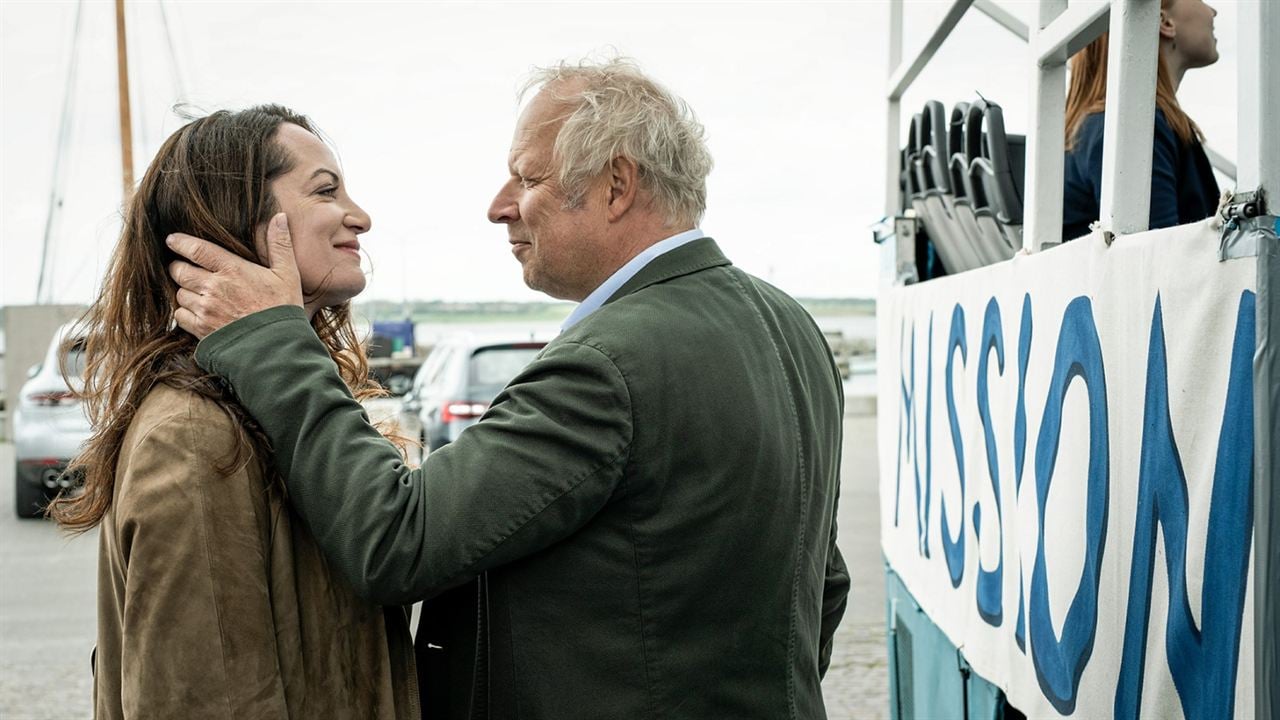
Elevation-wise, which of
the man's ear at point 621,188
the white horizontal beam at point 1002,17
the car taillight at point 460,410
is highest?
the white horizontal beam at point 1002,17

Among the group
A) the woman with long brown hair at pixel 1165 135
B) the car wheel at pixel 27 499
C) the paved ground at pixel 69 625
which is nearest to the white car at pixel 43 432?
the car wheel at pixel 27 499

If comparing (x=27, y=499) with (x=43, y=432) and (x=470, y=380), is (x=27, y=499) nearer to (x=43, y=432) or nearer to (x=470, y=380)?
(x=43, y=432)

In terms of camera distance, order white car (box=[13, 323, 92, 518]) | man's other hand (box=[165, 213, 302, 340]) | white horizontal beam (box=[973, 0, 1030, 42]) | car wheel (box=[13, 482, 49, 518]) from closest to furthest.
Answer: man's other hand (box=[165, 213, 302, 340]) → white horizontal beam (box=[973, 0, 1030, 42]) → white car (box=[13, 323, 92, 518]) → car wheel (box=[13, 482, 49, 518])

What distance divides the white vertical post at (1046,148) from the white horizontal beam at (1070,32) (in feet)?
0.05

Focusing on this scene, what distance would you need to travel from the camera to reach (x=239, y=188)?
1.81 metres

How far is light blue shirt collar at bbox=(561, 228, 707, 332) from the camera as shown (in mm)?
1871

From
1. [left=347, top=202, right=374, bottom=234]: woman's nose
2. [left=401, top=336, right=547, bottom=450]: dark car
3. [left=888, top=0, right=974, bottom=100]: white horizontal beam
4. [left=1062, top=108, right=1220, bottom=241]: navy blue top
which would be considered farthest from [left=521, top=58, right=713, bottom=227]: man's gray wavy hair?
[left=401, top=336, right=547, bottom=450]: dark car

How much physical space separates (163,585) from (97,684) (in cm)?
33

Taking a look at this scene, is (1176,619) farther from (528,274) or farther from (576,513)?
(528,274)

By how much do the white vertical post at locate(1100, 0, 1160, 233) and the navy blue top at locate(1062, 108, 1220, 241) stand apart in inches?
22.5

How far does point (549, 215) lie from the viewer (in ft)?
6.32

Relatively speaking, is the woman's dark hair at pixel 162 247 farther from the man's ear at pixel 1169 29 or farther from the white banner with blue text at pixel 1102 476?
the man's ear at pixel 1169 29

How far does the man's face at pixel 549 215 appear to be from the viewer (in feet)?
6.25

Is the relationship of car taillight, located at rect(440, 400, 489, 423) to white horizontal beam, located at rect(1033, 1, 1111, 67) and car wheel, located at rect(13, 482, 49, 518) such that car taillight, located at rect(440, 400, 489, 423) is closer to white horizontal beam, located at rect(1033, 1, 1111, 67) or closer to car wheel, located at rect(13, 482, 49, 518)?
car wheel, located at rect(13, 482, 49, 518)
